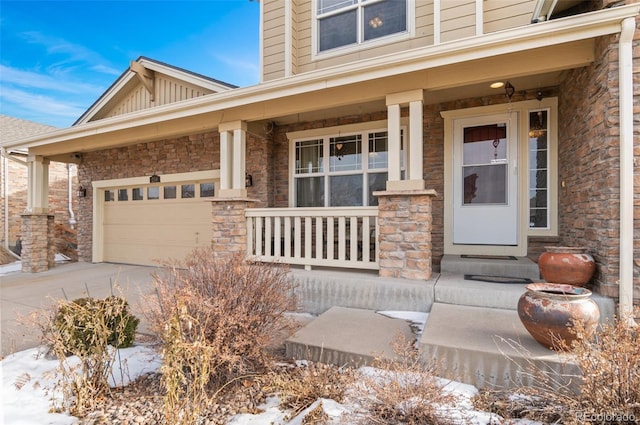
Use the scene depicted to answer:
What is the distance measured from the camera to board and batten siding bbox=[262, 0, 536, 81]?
15.4 feet

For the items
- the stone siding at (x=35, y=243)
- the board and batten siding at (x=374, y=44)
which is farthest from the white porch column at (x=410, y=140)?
the stone siding at (x=35, y=243)

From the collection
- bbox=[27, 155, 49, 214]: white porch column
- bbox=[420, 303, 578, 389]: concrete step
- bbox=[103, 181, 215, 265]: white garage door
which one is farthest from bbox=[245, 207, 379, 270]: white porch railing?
bbox=[27, 155, 49, 214]: white porch column

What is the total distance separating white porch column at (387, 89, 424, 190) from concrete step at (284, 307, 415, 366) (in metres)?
1.69

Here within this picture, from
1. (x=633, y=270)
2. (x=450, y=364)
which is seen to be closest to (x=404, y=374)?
(x=450, y=364)

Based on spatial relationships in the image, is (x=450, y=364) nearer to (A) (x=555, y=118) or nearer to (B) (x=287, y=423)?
(B) (x=287, y=423)

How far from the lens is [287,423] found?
80.4 inches

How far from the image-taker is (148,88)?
292 inches

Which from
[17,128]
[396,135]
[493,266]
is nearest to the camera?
[396,135]

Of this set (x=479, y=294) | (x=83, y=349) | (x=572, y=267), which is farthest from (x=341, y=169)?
(x=83, y=349)

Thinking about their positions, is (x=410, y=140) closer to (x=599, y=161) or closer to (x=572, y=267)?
(x=599, y=161)

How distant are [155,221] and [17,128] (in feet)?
31.5

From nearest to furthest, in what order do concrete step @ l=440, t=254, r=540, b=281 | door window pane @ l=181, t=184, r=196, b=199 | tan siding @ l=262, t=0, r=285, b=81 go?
concrete step @ l=440, t=254, r=540, b=281, tan siding @ l=262, t=0, r=285, b=81, door window pane @ l=181, t=184, r=196, b=199

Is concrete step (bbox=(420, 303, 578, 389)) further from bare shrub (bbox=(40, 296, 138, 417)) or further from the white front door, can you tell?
bare shrub (bbox=(40, 296, 138, 417))

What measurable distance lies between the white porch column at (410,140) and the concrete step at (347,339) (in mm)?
1688
